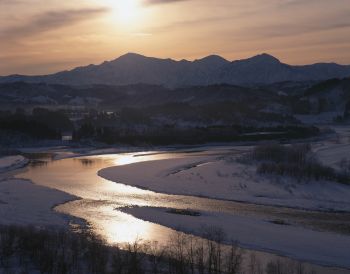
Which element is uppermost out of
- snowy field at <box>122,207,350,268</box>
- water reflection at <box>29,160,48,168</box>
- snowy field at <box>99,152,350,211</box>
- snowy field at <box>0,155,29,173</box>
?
snowy field at <box>0,155,29,173</box>

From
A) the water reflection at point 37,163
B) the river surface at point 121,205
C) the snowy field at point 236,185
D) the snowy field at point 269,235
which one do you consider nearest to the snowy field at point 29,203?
the river surface at point 121,205

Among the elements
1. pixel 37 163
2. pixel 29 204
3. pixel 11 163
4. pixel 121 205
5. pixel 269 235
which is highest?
pixel 11 163

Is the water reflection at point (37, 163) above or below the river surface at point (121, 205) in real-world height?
above

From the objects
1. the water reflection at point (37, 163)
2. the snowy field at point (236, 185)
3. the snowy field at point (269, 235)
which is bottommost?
the snowy field at point (269, 235)

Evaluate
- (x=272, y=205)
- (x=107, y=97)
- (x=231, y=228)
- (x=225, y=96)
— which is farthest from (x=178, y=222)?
(x=107, y=97)

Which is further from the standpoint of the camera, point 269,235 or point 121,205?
point 121,205

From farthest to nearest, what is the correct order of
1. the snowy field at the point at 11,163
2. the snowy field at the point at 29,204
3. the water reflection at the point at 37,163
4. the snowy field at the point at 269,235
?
the water reflection at the point at 37,163 → the snowy field at the point at 11,163 → the snowy field at the point at 29,204 → the snowy field at the point at 269,235

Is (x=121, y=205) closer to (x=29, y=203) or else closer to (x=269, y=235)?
(x=29, y=203)

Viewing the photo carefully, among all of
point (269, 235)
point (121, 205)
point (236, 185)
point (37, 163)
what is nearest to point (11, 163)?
point (37, 163)

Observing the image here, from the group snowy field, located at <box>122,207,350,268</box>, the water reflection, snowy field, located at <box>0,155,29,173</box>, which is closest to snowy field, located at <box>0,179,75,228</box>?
snowy field, located at <box>122,207,350,268</box>

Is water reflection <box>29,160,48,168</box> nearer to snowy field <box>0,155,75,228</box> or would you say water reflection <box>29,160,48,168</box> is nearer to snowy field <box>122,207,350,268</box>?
snowy field <box>0,155,75,228</box>

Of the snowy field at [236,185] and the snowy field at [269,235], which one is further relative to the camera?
the snowy field at [236,185]

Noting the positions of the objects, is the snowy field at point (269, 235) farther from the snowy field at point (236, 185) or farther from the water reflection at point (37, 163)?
the water reflection at point (37, 163)
